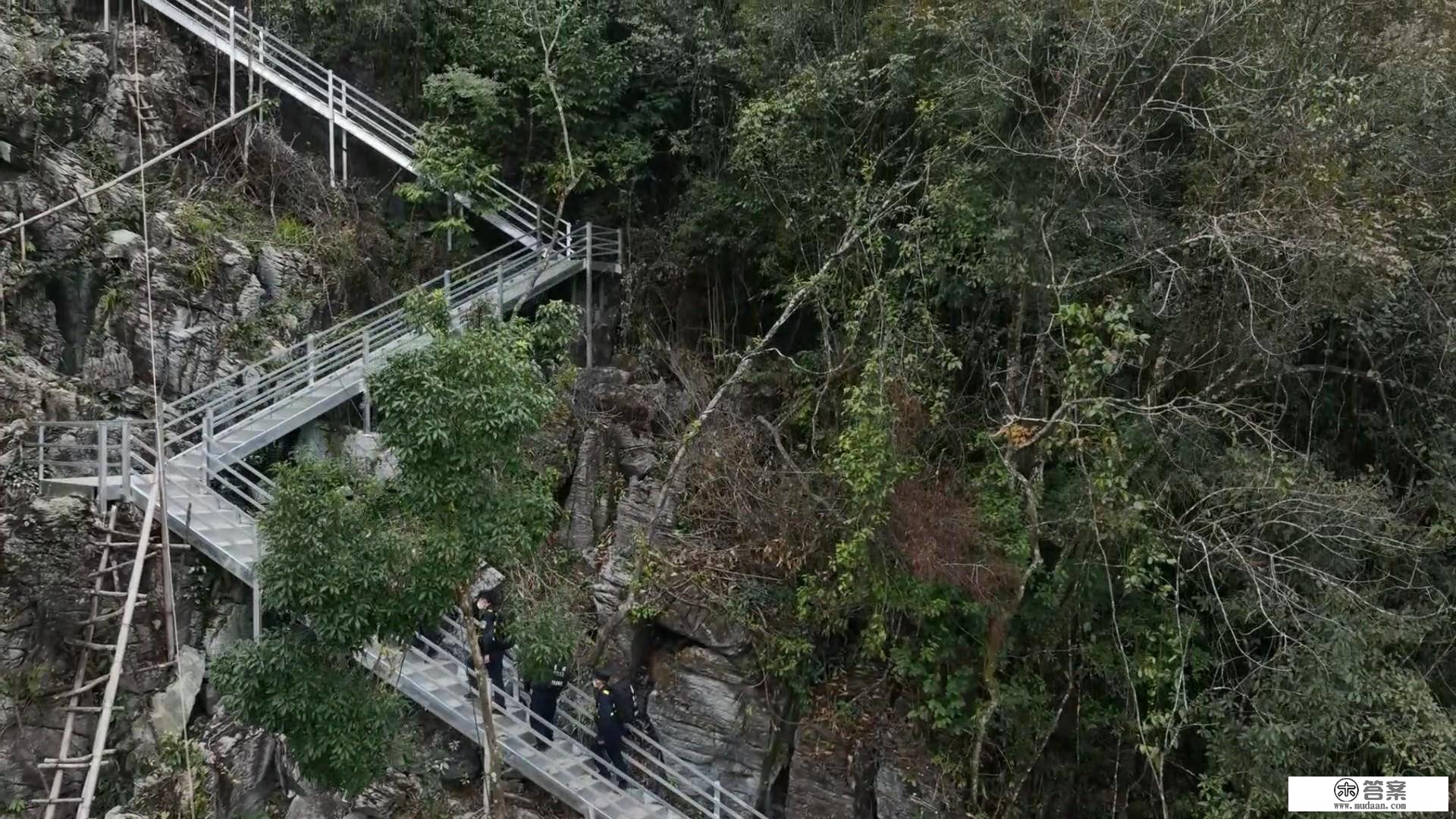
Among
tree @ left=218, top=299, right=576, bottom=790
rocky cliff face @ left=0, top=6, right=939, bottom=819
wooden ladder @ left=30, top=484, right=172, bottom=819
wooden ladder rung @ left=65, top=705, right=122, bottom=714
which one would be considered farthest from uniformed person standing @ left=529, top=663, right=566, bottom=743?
wooden ladder rung @ left=65, top=705, right=122, bottom=714

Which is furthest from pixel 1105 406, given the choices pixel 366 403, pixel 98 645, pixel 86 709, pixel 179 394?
pixel 179 394

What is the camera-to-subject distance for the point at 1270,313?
9.35 m

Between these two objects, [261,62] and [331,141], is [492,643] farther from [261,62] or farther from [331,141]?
[261,62]

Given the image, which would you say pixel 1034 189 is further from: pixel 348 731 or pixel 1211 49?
pixel 348 731

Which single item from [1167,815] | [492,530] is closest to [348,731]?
[492,530]

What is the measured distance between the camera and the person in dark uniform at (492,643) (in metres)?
10.4

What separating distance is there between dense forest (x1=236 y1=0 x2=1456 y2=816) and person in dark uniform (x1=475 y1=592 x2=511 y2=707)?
1.59m

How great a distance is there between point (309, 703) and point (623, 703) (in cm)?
330

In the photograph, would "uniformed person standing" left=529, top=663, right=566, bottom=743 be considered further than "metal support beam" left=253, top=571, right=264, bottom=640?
Yes

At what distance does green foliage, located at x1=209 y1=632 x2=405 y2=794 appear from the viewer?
8305 millimetres

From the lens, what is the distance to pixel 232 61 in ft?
49.3

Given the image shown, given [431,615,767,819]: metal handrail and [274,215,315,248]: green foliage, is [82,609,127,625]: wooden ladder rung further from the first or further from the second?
[274,215,315,248]: green foliage

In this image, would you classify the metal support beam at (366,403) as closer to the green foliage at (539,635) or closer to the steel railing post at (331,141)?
the green foliage at (539,635)

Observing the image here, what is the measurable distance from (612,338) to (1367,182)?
10.8 m
